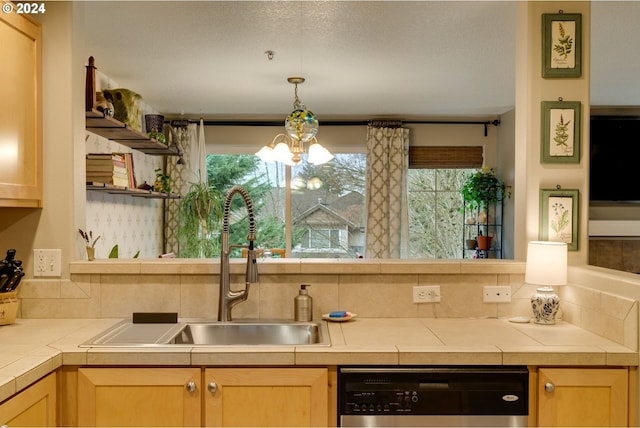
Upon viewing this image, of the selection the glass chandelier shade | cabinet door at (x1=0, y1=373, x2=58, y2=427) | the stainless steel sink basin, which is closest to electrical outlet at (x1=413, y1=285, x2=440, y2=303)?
the stainless steel sink basin

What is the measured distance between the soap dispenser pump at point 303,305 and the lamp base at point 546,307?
909 mm

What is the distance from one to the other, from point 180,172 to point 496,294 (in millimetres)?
4722

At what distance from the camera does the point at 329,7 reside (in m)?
3.04

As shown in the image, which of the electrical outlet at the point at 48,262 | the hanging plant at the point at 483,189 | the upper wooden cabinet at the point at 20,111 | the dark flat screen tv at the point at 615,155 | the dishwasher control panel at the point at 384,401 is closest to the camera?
the dishwasher control panel at the point at 384,401

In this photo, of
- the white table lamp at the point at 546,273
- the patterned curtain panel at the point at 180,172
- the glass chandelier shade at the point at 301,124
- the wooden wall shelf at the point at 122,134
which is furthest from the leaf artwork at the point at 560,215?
the patterned curtain panel at the point at 180,172

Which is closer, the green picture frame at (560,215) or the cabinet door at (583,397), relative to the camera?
the cabinet door at (583,397)

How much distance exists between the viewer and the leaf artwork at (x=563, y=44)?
7.63 feet

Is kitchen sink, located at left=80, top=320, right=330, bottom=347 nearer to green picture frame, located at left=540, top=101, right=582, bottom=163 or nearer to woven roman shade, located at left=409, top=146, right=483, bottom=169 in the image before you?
green picture frame, located at left=540, top=101, right=582, bottom=163

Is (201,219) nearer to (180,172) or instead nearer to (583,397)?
(180,172)

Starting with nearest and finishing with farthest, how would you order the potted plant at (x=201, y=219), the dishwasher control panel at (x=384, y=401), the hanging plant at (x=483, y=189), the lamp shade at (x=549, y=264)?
the dishwasher control panel at (x=384, y=401) < the lamp shade at (x=549, y=264) < the potted plant at (x=201, y=219) < the hanging plant at (x=483, y=189)

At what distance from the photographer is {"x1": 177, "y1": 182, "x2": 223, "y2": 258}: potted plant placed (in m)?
5.56

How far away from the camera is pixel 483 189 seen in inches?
234

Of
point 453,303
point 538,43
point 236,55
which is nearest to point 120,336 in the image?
point 453,303

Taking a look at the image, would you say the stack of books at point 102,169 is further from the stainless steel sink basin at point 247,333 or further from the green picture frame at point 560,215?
the green picture frame at point 560,215
